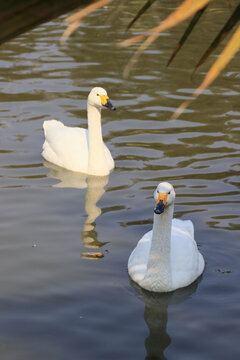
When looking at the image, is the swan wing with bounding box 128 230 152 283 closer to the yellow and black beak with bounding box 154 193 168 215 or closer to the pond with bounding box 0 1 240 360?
the pond with bounding box 0 1 240 360

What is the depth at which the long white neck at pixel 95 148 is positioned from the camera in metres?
9.75

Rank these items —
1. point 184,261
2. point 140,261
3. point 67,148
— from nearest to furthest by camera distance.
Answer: point 184,261 < point 140,261 < point 67,148

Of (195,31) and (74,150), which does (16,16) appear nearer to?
(74,150)

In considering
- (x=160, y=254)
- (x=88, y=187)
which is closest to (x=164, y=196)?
(x=160, y=254)

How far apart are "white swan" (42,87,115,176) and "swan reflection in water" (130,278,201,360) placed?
11.1 feet

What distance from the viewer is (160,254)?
6.37m

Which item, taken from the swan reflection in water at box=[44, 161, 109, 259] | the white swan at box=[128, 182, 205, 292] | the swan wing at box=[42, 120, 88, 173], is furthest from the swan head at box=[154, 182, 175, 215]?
the swan wing at box=[42, 120, 88, 173]

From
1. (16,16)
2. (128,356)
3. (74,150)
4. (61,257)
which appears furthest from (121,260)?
(16,16)

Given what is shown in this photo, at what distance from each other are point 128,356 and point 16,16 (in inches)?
166

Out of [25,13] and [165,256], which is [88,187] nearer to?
[165,256]

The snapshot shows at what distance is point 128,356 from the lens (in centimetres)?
546

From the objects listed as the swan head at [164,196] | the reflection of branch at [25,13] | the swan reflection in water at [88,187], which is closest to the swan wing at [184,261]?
the swan head at [164,196]

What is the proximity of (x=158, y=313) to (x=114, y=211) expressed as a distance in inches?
97.9

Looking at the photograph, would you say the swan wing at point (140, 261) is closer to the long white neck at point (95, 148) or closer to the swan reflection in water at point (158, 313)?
the swan reflection in water at point (158, 313)
